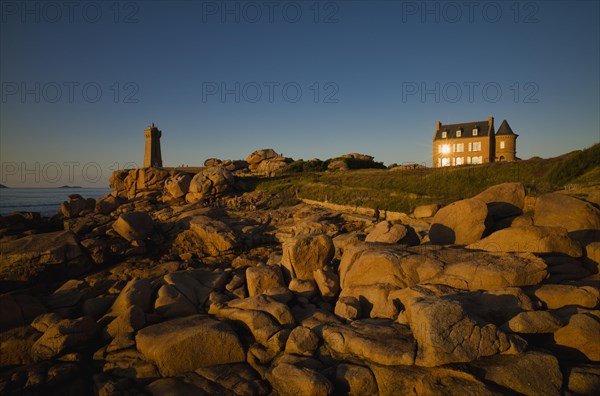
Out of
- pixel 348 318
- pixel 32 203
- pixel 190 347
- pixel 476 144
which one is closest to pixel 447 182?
pixel 476 144

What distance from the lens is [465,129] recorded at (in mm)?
50594

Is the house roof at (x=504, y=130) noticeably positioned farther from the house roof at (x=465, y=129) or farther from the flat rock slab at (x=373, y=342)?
the flat rock slab at (x=373, y=342)

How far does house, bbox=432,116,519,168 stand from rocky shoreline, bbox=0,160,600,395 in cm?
3895

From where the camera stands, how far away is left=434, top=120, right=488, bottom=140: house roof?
49259 millimetres

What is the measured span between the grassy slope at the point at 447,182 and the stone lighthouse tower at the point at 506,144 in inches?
859

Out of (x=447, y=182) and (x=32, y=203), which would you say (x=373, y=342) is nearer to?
(x=447, y=182)

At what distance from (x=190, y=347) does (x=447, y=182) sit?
28.4m

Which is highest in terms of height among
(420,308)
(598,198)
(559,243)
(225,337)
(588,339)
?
(598,198)

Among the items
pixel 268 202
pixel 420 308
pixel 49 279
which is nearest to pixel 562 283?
pixel 420 308

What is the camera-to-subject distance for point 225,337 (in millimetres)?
7719

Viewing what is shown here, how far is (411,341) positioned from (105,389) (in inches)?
262

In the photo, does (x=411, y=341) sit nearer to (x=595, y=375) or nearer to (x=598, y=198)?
(x=595, y=375)

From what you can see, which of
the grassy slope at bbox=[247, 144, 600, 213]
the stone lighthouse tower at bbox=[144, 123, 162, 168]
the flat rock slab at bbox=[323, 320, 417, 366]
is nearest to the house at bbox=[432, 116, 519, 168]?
the grassy slope at bbox=[247, 144, 600, 213]

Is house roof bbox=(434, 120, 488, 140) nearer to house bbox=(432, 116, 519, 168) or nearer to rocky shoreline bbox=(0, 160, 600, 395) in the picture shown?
house bbox=(432, 116, 519, 168)
